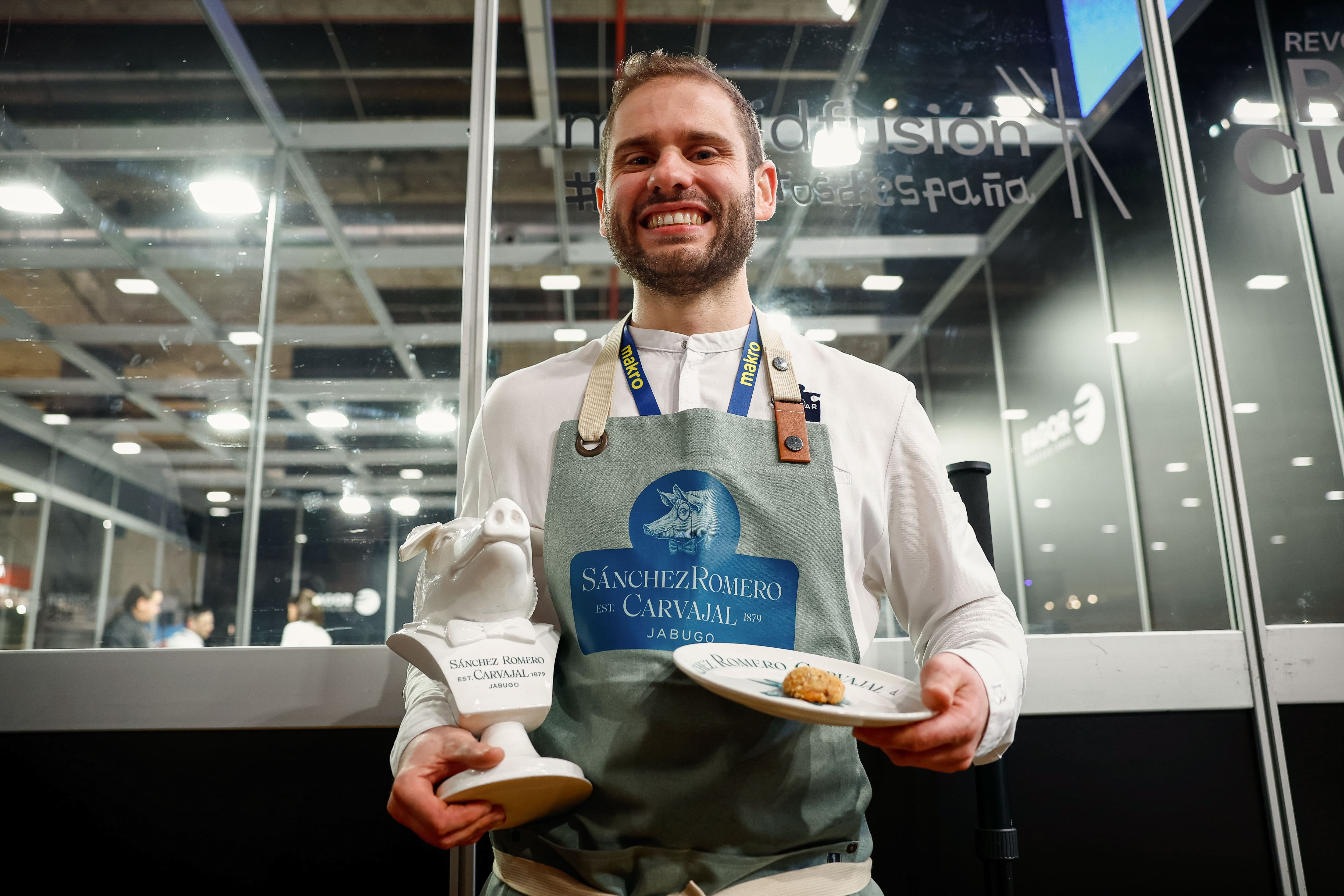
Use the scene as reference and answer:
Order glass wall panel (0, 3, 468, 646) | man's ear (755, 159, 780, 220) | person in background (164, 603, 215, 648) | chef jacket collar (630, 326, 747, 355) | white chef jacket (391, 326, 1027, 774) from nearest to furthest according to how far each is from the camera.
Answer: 1. white chef jacket (391, 326, 1027, 774)
2. chef jacket collar (630, 326, 747, 355)
3. man's ear (755, 159, 780, 220)
4. person in background (164, 603, 215, 648)
5. glass wall panel (0, 3, 468, 646)

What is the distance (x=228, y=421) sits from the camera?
2039 mm

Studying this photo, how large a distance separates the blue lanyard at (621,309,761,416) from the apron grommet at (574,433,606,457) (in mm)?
79

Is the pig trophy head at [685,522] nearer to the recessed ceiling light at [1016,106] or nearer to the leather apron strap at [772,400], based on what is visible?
the leather apron strap at [772,400]

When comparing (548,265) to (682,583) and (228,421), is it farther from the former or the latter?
(682,583)

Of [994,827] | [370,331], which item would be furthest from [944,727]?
[370,331]

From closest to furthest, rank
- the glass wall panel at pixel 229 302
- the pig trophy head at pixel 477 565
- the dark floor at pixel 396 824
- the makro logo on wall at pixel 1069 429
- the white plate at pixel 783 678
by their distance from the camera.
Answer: the white plate at pixel 783 678, the pig trophy head at pixel 477 565, the dark floor at pixel 396 824, the glass wall panel at pixel 229 302, the makro logo on wall at pixel 1069 429

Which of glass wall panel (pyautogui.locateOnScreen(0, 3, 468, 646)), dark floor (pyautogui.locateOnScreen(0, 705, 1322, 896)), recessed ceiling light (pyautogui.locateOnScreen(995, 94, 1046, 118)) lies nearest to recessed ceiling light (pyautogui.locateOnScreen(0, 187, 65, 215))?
glass wall panel (pyautogui.locateOnScreen(0, 3, 468, 646))

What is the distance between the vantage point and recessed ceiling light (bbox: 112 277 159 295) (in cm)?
209

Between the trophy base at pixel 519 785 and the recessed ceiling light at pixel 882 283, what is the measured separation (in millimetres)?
1549

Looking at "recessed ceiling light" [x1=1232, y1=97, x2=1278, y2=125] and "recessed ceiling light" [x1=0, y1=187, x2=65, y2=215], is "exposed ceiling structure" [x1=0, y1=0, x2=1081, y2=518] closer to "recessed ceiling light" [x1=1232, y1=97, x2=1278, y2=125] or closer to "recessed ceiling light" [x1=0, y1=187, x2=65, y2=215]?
"recessed ceiling light" [x1=0, y1=187, x2=65, y2=215]

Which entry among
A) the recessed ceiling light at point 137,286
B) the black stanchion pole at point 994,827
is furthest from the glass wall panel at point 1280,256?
the recessed ceiling light at point 137,286

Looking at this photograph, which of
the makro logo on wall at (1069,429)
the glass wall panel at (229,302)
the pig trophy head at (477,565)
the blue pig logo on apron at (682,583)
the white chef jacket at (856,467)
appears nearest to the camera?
the pig trophy head at (477,565)

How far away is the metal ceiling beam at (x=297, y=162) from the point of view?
84.7 inches

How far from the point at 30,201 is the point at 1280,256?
122 inches
